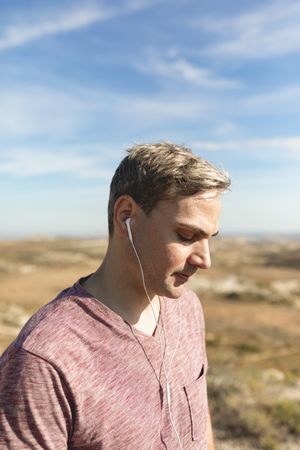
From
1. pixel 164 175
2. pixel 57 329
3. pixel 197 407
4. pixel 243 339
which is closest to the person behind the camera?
pixel 57 329

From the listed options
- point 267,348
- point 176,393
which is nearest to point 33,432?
point 176,393

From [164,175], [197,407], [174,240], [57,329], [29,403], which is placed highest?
[164,175]

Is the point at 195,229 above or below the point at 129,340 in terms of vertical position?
above

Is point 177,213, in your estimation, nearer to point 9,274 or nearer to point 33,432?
point 33,432

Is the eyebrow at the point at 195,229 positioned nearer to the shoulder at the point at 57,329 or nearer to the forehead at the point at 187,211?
the forehead at the point at 187,211

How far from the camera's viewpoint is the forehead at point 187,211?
5.34 feet

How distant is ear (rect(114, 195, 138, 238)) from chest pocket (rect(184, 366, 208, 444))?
632mm

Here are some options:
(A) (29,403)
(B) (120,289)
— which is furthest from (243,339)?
(A) (29,403)

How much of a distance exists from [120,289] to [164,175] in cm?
43

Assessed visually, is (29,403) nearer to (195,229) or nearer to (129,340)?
(129,340)

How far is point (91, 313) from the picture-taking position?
5.22ft

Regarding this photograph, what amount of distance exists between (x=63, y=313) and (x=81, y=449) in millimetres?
404

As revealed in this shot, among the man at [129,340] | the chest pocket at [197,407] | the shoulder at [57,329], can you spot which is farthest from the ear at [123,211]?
the chest pocket at [197,407]

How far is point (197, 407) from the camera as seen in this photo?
6.07 ft
